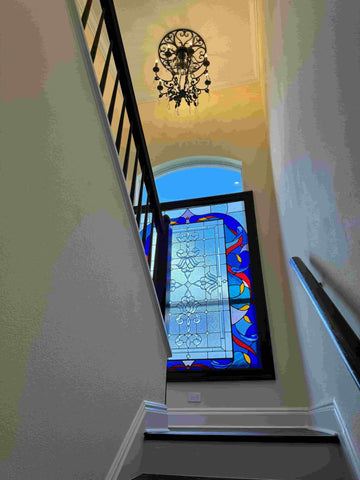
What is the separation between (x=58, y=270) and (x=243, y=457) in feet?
3.93

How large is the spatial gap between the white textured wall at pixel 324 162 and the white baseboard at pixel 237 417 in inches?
17.4

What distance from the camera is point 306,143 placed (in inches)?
80.7

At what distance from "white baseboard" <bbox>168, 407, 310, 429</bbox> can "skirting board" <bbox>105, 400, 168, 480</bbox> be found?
1.17 metres

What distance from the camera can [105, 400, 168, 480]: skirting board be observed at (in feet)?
4.67

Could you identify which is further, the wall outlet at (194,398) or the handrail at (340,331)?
the wall outlet at (194,398)

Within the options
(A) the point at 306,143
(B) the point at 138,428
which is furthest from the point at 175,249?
(B) the point at 138,428

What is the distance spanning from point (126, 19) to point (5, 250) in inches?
Answer: 191

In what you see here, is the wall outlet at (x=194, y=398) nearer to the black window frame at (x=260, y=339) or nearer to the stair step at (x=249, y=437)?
the black window frame at (x=260, y=339)

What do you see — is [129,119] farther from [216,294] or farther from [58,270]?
[216,294]

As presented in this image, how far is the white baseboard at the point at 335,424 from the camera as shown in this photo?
1349 millimetres

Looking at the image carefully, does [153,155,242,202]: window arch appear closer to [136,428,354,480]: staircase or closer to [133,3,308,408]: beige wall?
[133,3,308,408]: beige wall

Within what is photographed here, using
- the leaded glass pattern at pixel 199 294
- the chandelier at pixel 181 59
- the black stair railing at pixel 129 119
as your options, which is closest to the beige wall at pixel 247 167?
the leaded glass pattern at pixel 199 294

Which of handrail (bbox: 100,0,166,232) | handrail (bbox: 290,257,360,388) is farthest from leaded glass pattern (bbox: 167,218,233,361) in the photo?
handrail (bbox: 290,257,360,388)

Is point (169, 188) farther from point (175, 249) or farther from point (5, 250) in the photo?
point (5, 250)
